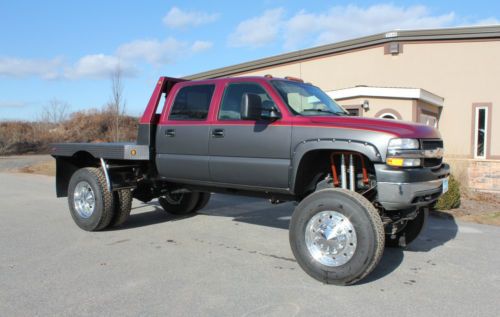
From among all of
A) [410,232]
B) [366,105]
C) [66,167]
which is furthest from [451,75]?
[66,167]

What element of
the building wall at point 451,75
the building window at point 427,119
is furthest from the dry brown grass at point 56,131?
the building window at point 427,119

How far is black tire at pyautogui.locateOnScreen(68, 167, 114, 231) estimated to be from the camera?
21.9 ft

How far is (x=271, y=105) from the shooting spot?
5285 mm

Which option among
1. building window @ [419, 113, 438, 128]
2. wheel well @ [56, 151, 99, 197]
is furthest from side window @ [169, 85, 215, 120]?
A: building window @ [419, 113, 438, 128]

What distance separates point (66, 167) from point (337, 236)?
17.2 feet

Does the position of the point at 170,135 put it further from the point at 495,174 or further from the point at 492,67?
the point at 492,67

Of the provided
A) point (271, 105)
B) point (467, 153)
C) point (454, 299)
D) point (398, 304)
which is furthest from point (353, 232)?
point (467, 153)

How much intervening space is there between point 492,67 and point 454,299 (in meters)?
12.4

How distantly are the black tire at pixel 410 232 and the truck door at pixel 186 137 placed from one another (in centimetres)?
→ 257

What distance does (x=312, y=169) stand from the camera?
5.23 meters

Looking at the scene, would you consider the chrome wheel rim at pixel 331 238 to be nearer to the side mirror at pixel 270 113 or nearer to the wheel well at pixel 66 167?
the side mirror at pixel 270 113

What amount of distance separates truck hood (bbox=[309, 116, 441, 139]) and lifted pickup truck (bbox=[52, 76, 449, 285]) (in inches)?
0.5

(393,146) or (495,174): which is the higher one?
(393,146)

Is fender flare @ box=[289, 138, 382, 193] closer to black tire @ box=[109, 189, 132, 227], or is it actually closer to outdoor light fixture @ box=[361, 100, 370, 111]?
black tire @ box=[109, 189, 132, 227]
